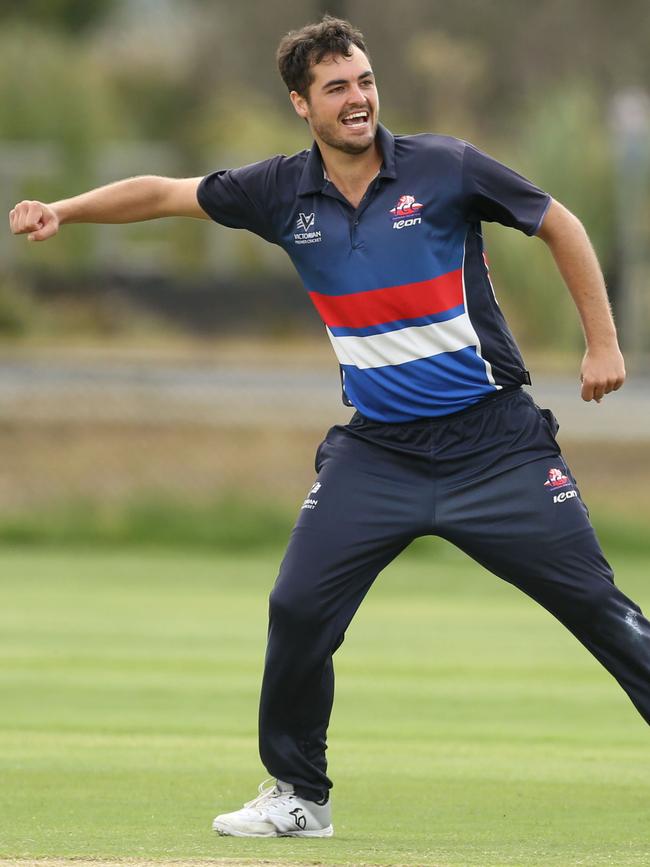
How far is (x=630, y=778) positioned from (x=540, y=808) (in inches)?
31.0

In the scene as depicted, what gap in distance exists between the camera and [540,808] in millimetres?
6980

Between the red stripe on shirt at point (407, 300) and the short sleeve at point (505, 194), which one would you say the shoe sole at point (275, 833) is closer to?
the red stripe on shirt at point (407, 300)

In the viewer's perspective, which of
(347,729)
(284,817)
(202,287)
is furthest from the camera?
(202,287)

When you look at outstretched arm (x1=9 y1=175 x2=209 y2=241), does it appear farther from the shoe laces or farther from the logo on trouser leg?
the shoe laces

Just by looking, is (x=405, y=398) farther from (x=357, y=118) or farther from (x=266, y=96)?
(x=266, y=96)

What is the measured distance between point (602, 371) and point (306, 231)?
1055mm

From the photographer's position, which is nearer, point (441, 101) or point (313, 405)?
point (313, 405)

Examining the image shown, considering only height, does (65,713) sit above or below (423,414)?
below

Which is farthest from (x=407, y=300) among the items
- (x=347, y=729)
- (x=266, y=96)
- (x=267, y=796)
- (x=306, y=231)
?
(x=266, y=96)

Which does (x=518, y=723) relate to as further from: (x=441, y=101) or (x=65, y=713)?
(x=441, y=101)

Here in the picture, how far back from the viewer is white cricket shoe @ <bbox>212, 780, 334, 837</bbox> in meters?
6.47

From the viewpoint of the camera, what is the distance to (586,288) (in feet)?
20.4

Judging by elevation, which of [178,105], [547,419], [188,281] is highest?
[178,105]

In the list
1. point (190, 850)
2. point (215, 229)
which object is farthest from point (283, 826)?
point (215, 229)
